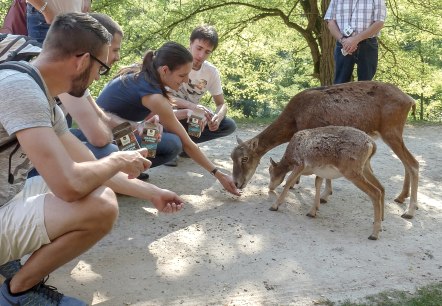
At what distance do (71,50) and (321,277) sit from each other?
2380 mm

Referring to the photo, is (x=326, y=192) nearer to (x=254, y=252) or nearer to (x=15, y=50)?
(x=254, y=252)

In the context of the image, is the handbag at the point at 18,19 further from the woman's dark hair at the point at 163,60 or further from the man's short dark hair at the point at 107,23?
the woman's dark hair at the point at 163,60

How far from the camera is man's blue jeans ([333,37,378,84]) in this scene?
6926 millimetres

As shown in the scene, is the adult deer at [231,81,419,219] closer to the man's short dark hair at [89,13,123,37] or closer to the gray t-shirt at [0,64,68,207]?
the man's short dark hair at [89,13,123,37]

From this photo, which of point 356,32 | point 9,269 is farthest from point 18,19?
point 356,32

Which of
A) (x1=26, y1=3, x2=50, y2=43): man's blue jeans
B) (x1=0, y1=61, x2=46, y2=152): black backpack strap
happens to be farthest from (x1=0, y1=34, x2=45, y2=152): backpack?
(x1=26, y1=3, x2=50, y2=43): man's blue jeans

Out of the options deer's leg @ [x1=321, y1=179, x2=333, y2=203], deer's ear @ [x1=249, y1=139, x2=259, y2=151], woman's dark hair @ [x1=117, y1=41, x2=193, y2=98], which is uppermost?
woman's dark hair @ [x1=117, y1=41, x2=193, y2=98]

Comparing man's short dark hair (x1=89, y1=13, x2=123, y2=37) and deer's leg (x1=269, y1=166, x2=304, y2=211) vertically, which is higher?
man's short dark hair (x1=89, y1=13, x2=123, y2=37)

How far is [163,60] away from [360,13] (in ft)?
10.1

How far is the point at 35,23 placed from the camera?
16.8ft

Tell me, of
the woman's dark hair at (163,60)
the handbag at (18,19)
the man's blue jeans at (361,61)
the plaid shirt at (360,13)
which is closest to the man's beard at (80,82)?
the woman's dark hair at (163,60)

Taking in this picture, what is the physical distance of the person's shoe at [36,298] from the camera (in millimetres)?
2912

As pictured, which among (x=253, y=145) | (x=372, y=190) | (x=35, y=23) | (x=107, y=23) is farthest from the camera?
(x=253, y=145)

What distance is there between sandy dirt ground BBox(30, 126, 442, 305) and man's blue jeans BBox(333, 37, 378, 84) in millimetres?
1809
